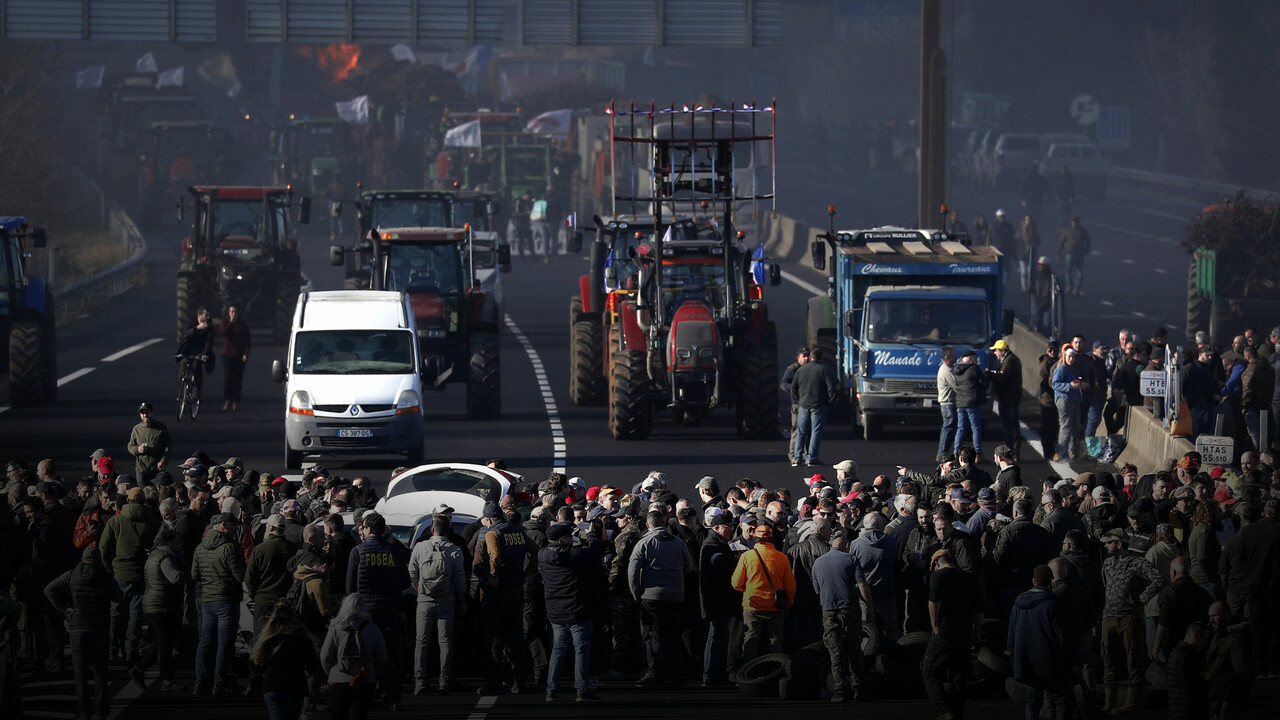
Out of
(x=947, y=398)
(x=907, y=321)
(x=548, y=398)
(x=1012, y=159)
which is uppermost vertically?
(x=1012, y=159)

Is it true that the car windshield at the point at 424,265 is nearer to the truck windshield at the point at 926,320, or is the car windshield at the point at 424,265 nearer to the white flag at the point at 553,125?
the truck windshield at the point at 926,320

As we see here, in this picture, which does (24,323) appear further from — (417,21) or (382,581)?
(417,21)

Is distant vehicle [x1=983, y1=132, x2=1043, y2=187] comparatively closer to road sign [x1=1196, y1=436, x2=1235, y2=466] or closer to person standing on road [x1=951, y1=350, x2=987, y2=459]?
person standing on road [x1=951, y1=350, x2=987, y2=459]

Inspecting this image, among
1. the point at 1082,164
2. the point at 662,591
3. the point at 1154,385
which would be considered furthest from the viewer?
the point at 1082,164

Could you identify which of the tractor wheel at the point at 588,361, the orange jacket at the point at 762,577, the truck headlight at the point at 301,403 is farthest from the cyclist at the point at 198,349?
the orange jacket at the point at 762,577

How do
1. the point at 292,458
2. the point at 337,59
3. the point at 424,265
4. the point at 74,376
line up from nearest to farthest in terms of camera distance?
the point at 292,458 < the point at 424,265 < the point at 74,376 < the point at 337,59

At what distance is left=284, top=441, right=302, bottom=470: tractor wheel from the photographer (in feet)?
79.3

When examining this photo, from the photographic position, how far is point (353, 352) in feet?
83.2

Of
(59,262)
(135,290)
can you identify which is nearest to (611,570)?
(135,290)

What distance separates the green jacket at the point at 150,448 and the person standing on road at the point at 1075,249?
24.9 meters

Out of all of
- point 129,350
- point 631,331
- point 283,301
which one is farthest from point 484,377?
point 129,350

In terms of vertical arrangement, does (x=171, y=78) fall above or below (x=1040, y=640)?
above

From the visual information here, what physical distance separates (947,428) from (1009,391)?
3.11 ft

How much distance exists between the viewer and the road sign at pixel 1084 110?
8681 centimetres
